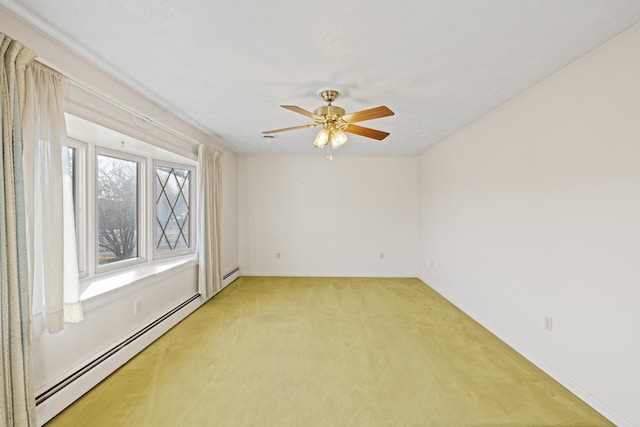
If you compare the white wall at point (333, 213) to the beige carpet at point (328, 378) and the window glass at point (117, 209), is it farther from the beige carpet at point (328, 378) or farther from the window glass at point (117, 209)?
the window glass at point (117, 209)

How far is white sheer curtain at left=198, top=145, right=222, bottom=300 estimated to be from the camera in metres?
3.68

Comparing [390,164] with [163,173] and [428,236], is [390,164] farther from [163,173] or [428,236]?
[163,173]

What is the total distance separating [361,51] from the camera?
71.3 inches

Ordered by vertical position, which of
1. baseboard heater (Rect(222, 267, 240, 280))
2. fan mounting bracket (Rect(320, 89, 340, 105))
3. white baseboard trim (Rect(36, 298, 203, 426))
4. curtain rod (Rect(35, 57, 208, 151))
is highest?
fan mounting bracket (Rect(320, 89, 340, 105))

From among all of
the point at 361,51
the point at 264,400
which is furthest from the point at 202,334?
the point at 361,51

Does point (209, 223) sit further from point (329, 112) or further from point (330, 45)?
point (330, 45)

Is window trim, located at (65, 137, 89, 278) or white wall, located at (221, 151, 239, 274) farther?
white wall, located at (221, 151, 239, 274)

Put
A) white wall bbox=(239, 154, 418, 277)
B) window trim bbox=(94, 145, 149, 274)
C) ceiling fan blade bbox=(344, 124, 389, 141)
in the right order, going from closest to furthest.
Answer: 1. ceiling fan blade bbox=(344, 124, 389, 141)
2. window trim bbox=(94, 145, 149, 274)
3. white wall bbox=(239, 154, 418, 277)

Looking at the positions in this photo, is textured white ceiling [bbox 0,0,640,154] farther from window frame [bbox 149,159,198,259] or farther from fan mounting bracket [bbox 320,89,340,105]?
window frame [bbox 149,159,198,259]

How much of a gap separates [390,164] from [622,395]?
4.19 m

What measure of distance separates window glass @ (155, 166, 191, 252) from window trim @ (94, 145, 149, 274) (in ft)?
0.68

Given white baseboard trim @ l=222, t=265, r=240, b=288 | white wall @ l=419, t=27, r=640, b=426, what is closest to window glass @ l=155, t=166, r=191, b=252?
white baseboard trim @ l=222, t=265, r=240, b=288

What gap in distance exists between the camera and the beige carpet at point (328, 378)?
1.74 metres

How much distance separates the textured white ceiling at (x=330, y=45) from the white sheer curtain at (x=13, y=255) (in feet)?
1.33
